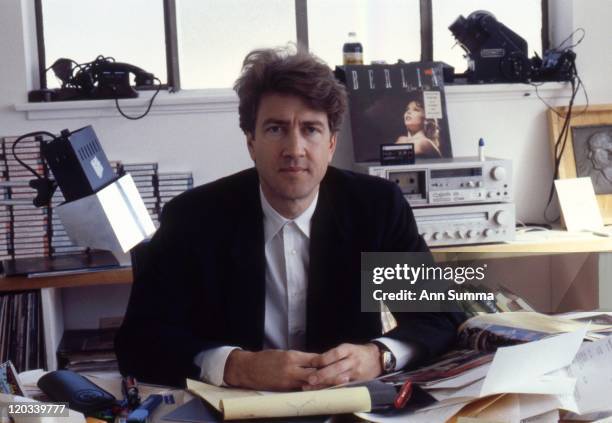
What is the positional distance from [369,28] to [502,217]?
3.17 feet

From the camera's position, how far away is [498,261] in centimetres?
302

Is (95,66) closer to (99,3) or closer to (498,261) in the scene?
(99,3)

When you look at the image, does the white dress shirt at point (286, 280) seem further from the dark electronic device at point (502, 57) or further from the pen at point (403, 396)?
the dark electronic device at point (502, 57)

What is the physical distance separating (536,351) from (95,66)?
85.7 inches

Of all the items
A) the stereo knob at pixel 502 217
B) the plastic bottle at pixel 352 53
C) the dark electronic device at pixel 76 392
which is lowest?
the dark electronic device at pixel 76 392

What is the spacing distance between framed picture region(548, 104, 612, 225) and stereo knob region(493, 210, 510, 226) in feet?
1.64

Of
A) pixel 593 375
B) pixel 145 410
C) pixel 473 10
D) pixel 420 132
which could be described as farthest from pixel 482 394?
pixel 473 10

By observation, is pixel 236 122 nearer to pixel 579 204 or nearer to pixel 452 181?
pixel 452 181

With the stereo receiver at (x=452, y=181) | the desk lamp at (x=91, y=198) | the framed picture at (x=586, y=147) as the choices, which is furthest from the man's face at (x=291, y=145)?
the framed picture at (x=586, y=147)

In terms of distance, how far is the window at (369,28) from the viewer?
3048mm

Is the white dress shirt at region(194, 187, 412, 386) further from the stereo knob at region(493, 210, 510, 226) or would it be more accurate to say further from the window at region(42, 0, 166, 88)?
the window at region(42, 0, 166, 88)

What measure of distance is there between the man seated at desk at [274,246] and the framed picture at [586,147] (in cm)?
155

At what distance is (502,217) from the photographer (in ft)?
8.53

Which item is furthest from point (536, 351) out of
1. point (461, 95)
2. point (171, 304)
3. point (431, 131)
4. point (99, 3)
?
point (99, 3)
